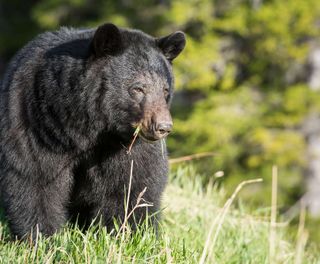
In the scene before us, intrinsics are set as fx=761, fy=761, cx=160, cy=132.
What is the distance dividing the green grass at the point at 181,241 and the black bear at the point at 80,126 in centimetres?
22

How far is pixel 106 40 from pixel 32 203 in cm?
112

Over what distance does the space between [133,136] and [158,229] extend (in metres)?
0.61

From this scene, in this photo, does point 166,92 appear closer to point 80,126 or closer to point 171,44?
point 171,44

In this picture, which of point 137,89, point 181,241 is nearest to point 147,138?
point 137,89

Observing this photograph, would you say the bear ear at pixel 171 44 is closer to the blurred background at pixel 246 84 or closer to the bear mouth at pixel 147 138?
the bear mouth at pixel 147 138

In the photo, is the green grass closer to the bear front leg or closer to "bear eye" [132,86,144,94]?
the bear front leg

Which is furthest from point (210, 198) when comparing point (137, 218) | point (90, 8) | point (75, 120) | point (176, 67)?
point (90, 8)

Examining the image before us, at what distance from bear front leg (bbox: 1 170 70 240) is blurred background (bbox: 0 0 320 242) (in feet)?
29.2

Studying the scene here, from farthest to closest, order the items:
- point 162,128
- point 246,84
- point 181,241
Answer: point 246,84 < point 181,241 < point 162,128

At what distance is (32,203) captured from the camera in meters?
4.75

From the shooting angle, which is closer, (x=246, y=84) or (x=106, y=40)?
(x=106, y=40)

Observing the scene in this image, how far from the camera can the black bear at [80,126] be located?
15.5 ft

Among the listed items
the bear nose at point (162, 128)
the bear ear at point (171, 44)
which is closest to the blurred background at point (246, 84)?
the bear ear at point (171, 44)

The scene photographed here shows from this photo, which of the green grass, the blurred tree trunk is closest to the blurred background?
the blurred tree trunk
